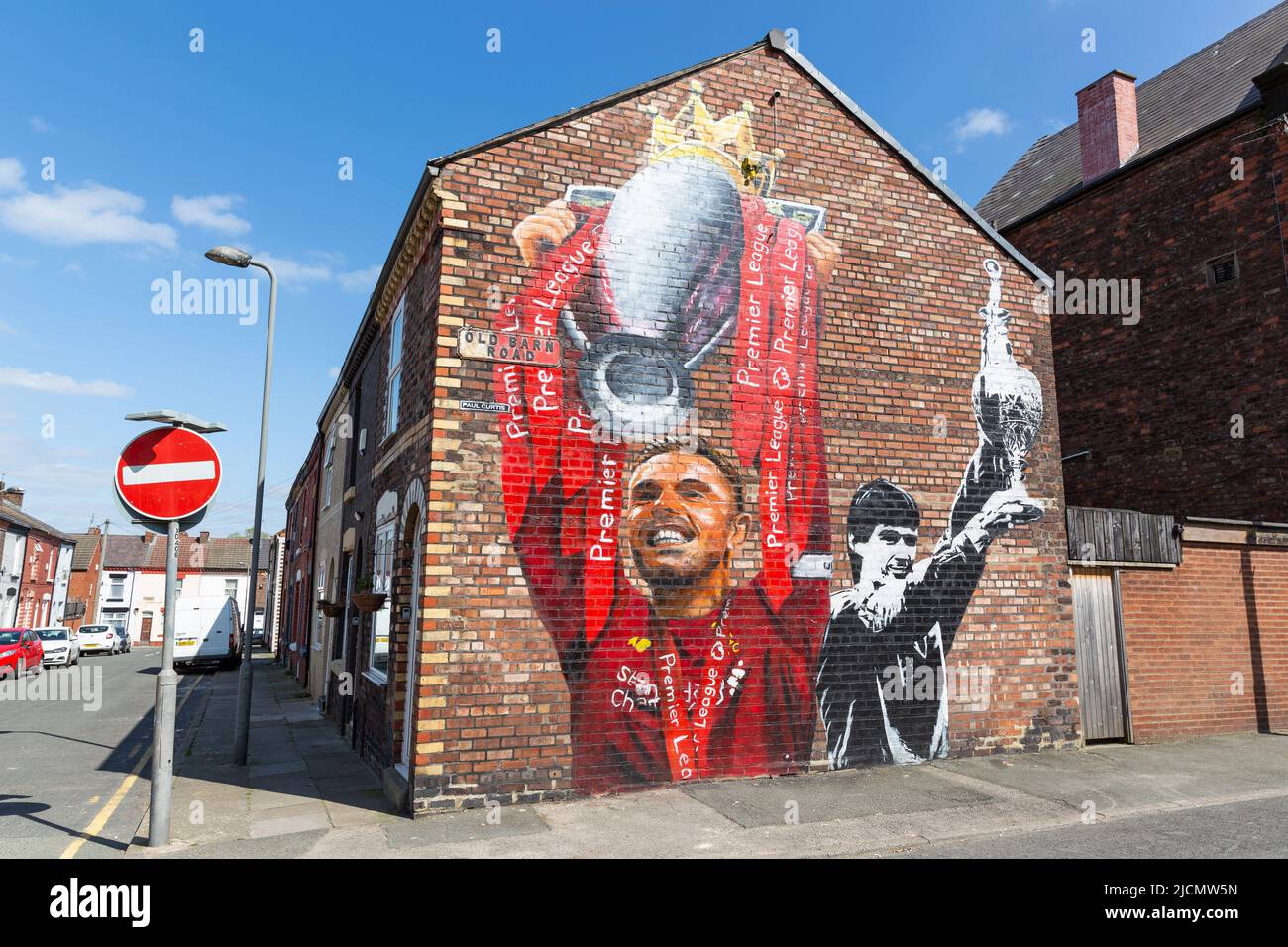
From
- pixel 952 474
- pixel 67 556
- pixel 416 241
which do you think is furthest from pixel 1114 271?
pixel 67 556

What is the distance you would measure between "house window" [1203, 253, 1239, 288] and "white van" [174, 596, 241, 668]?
1198 inches

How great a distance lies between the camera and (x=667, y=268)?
855cm

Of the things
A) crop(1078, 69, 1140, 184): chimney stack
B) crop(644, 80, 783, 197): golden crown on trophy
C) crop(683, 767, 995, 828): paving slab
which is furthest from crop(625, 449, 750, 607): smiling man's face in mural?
crop(1078, 69, 1140, 184): chimney stack

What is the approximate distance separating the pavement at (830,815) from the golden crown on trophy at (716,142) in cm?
665

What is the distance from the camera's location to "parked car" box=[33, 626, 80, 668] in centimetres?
2964

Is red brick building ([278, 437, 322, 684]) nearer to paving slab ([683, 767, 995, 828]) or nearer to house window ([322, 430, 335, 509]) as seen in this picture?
house window ([322, 430, 335, 509])

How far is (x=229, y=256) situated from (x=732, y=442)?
8.01 metres

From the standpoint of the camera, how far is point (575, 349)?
807 centimetres

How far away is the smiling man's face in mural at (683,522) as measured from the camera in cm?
805

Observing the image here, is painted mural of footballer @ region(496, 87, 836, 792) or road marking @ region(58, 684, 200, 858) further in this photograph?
painted mural of footballer @ region(496, 87, 836, 792)

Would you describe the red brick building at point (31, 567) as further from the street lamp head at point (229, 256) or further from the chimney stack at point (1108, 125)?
the chimney stack at point (1108, 125)

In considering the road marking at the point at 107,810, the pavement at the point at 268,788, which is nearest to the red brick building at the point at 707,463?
the pavement at the point at 268,788
